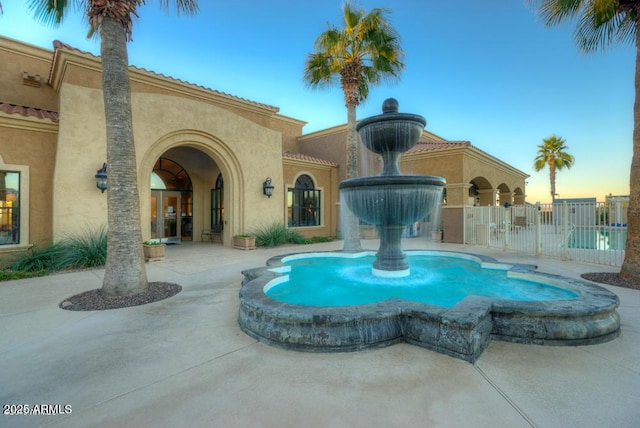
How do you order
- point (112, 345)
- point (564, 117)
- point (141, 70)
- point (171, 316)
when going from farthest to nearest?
point (564, 117), point (141, 70), point (171, 316), point (112, 345)

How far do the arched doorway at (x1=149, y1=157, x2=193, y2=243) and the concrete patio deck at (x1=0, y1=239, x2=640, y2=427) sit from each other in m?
11.3

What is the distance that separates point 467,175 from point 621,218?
705 centimetres

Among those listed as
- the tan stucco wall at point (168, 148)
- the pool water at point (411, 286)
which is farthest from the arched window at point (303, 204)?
the pool water at point (411, 286)

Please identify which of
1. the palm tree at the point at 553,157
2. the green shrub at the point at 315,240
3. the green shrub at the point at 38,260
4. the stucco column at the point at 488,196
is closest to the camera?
the green shrub at the point at 38,260

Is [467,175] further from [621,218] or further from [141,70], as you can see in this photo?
[141,70]

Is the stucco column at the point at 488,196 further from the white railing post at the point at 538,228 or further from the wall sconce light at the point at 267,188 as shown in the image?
the wall sconce light at the point at 267,188

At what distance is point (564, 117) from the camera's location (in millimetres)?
18656

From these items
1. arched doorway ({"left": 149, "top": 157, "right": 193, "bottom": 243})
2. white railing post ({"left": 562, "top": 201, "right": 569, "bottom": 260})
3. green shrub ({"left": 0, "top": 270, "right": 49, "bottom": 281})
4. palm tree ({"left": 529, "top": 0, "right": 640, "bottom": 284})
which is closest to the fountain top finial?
palm tree ({"left": 529, "top": 0, "right": 640, "bottom": 284})

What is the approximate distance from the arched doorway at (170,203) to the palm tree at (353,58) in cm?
859

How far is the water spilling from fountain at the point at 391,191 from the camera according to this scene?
5531 millimetres

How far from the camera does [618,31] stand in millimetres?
7770

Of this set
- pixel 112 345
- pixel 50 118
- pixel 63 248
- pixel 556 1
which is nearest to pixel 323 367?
pixel 112 345

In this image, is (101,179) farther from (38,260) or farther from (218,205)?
(218,205)

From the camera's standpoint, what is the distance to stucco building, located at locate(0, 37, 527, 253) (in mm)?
8859
